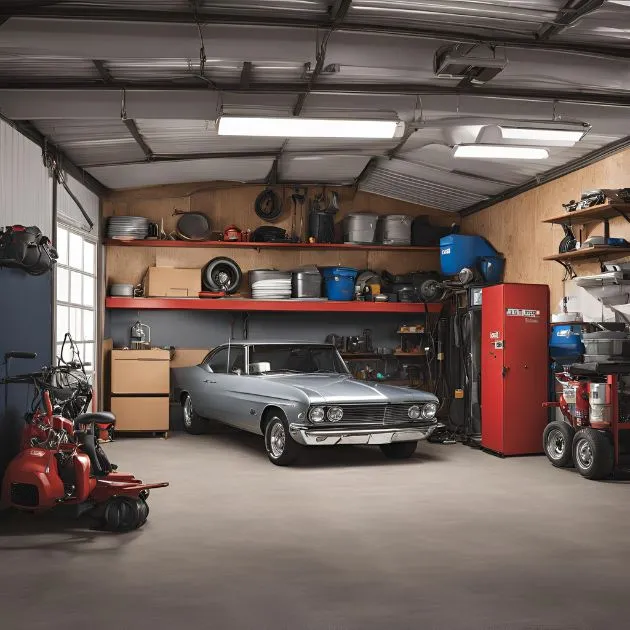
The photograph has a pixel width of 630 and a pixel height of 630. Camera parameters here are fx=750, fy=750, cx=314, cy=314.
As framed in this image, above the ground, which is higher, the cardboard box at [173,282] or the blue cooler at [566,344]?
the cardboard box at [173,282]

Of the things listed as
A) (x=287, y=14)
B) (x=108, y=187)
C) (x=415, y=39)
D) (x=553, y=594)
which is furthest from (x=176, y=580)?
(x=108, y=187)

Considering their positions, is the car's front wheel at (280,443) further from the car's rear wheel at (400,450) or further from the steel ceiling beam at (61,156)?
the steel ceiling beam at (61,156)

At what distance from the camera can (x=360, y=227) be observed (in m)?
11.2

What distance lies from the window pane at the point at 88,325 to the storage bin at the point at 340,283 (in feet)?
11.0

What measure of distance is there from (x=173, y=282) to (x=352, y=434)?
4.46m

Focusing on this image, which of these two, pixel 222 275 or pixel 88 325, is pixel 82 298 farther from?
pixel 222 275

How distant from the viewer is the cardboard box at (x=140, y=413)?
32.4 feet

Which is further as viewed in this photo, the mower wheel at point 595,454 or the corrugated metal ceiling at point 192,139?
the corrugated metal ceiling at point 192,139

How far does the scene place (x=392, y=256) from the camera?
460 inches

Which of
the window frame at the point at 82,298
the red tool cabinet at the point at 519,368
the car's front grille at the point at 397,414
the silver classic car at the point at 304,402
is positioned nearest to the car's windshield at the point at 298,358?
the silver classic car at the point at 304,402

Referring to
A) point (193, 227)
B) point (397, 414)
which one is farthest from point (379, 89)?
point (193, 227)

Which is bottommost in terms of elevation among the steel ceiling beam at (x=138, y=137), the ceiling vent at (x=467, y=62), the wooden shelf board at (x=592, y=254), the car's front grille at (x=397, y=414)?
the car's front grille at (x=397, y=414)

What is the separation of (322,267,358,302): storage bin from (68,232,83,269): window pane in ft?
11.4

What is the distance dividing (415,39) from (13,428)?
4.38 m
